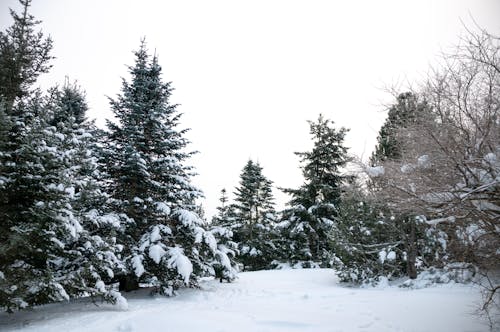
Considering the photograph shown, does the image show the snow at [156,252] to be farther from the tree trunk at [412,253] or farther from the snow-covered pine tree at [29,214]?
the tree trunk at [412,253]

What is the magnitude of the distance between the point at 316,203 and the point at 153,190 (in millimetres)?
14269

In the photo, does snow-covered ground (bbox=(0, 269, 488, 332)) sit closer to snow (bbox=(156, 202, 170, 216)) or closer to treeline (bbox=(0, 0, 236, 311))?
treeline (bbox=(0, 0, 236, 311))

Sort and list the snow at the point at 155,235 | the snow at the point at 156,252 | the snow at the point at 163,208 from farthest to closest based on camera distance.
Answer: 1. the snow at the point at 163,208
2. the snow at the point at 155,235
3. the snow at the point at 156,252

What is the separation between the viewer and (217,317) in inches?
260

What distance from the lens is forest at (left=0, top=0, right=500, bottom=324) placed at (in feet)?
17.5

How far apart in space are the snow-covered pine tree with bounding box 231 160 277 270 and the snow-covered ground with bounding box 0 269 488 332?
16382mm

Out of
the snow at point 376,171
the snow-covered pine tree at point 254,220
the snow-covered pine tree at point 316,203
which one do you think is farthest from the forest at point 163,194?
the snow-covered pine tree at point 254,220

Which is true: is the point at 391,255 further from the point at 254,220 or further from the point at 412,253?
the point at 254,220

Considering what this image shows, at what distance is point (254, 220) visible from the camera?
29516 mm

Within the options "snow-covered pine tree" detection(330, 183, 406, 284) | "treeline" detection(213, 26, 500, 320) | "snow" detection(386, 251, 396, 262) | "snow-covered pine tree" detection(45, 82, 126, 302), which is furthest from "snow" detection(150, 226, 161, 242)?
"snow" detection(386, 251, 396, 262)

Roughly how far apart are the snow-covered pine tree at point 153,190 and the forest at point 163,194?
47 mm

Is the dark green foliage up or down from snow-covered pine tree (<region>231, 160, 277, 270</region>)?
up

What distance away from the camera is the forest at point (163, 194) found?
5.33 m

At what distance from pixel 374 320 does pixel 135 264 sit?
643cm
